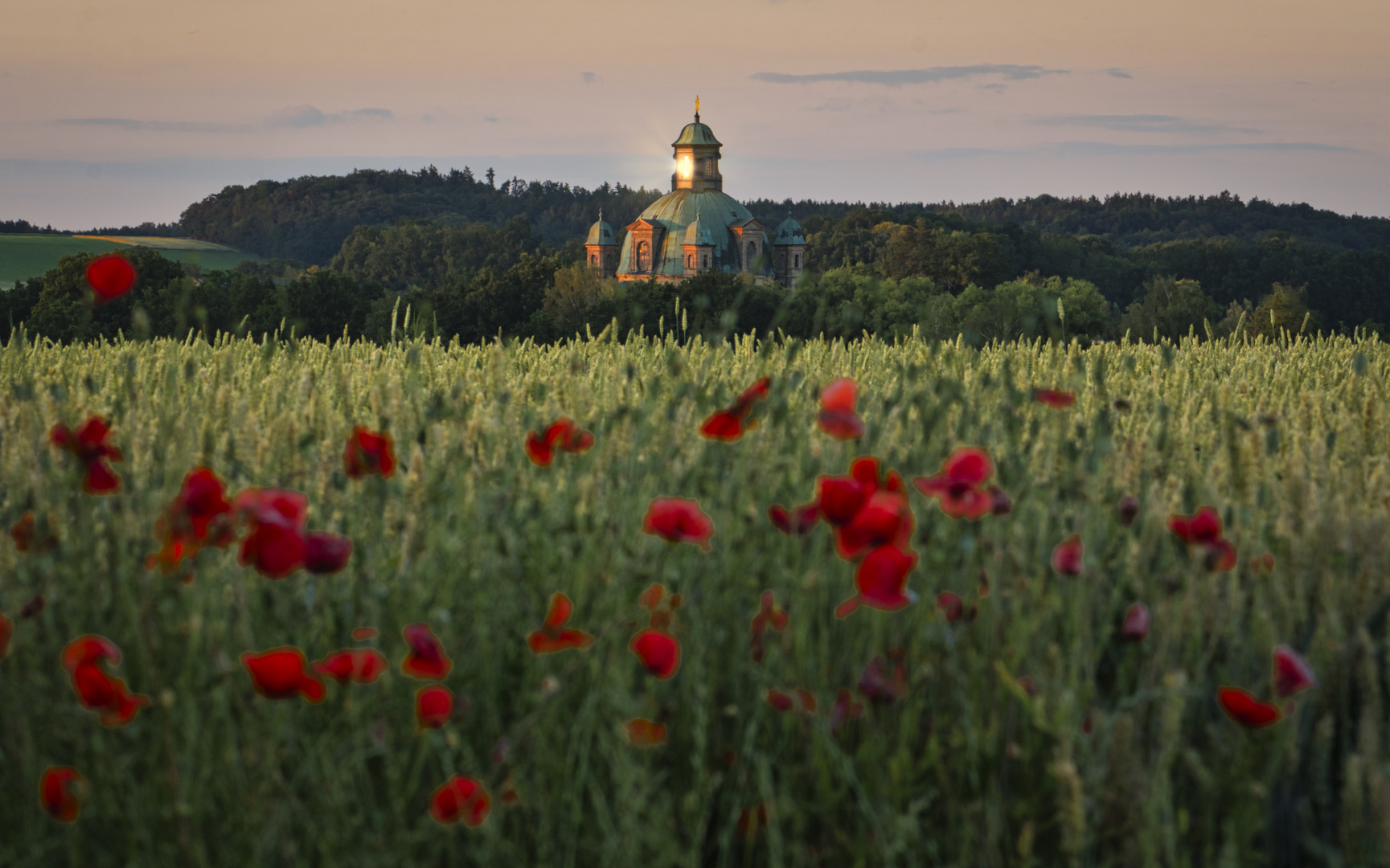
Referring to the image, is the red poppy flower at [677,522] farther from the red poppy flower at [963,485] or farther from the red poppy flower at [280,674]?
the red poppy flower at [280,674]

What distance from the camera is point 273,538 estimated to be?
162cm

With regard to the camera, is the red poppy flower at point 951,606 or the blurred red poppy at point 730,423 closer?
the red poppy flower at point 951,606

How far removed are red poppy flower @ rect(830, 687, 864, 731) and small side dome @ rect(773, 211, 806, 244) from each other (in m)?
111

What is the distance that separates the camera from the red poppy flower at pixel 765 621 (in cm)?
184

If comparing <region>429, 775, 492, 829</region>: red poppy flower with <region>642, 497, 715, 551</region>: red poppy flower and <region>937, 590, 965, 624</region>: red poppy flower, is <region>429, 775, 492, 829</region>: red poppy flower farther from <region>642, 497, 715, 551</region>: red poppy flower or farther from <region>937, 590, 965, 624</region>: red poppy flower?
<region>937, 590, 965, 624</region>: red poppy flower

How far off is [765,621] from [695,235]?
104m

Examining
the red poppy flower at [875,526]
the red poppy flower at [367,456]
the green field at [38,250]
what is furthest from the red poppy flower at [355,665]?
the green field at [38,250]

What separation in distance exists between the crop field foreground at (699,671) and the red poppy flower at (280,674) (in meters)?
Answer: 0.02

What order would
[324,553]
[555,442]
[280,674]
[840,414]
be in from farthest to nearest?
1. [555,442]
2. [840,414]
3. [324,553]
4. [280,674]

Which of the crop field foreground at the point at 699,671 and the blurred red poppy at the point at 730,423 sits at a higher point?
the blurred red poppy at the point at 730,423

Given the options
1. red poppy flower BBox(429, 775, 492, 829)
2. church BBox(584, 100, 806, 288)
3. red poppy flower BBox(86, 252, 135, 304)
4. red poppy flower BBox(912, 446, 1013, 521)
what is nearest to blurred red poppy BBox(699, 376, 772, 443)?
red poppy flower BBox(912, 446, 1013, 521)

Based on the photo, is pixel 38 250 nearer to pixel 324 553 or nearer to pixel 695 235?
pixel 324 553

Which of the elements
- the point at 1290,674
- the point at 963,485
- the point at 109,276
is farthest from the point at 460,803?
the point at 109,276

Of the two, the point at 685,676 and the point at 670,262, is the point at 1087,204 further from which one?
the point at 685,676
